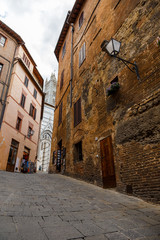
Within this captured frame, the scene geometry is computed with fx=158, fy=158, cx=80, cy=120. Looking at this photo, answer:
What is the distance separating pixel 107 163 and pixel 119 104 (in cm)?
232

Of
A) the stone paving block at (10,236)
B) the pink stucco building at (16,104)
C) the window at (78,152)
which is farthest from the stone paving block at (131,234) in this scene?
the pink stucco building at (16,104)

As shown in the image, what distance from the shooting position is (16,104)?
14125mm

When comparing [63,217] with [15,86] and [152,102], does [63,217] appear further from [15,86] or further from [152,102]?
[15,86]

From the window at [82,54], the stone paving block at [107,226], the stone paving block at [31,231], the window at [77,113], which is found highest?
the window at [82,54]

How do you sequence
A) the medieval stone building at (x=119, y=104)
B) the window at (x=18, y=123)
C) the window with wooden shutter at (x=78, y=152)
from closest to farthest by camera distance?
the medieval stone building at (x=119, y=104) < the window with wooden shutter at (x=78, y=152) < the window at (x=18, y=123)

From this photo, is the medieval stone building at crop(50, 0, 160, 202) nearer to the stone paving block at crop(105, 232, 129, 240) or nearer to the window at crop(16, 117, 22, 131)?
the stone paving block at crop(105, 232, 129, 240)

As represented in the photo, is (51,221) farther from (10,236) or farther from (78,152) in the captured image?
(78,152)

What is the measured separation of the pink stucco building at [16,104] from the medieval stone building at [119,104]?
16.0 ft

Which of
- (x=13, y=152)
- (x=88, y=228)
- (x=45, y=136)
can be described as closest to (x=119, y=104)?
(x=88, y=228)

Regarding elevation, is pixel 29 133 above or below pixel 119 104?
above

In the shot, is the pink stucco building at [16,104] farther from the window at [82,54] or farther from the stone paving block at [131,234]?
the stone paving block at [131,234]

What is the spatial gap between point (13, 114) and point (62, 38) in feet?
31.6

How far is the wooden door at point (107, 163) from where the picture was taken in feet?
19.0

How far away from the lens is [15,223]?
7.25 ft
